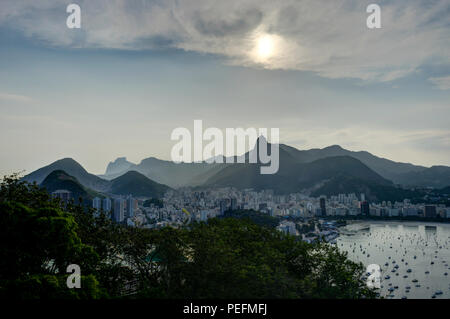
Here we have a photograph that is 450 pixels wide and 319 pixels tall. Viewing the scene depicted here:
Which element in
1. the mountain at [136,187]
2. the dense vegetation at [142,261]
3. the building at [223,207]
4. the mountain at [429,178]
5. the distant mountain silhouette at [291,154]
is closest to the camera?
the dense vegetation at [142,261]

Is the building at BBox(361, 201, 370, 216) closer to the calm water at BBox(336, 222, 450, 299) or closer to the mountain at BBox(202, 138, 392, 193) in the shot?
the calm water at BBox(336, 222, 450, 299)

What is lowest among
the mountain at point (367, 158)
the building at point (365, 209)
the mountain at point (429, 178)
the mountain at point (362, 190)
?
the building at point (365, 209)

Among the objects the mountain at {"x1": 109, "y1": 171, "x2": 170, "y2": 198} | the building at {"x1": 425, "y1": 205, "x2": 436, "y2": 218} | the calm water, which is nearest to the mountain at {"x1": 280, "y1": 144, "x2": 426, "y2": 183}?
the mountain at {"x1": 109, "y1": 171, "x2": 170, "y2": 198}

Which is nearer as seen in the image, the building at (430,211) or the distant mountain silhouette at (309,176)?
the building at (430,211)

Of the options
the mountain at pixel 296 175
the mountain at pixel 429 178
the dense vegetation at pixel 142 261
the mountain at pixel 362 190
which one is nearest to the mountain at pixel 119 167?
the mountain at pixel 296 175

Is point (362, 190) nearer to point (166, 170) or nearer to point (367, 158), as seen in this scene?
point (367, 158)

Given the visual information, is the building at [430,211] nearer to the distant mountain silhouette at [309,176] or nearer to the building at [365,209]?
the building at [365,209]
